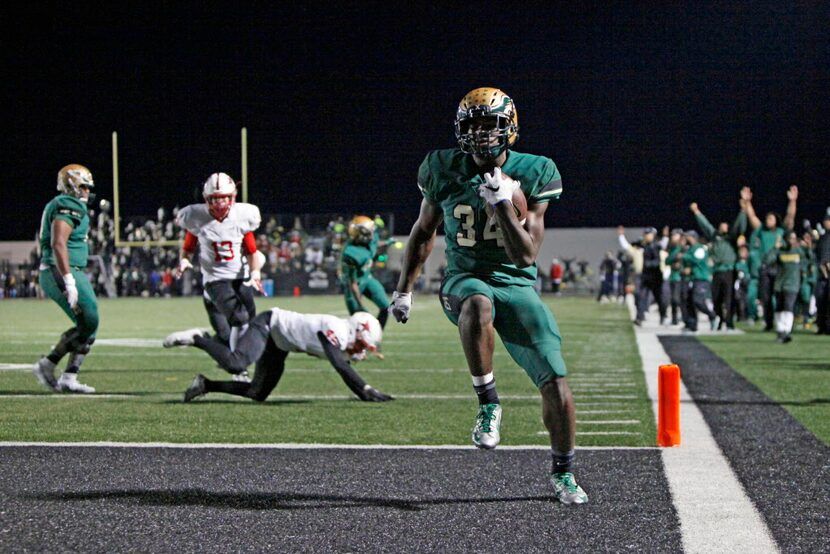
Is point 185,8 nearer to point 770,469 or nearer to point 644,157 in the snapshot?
point 644,157

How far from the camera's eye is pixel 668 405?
5.99m

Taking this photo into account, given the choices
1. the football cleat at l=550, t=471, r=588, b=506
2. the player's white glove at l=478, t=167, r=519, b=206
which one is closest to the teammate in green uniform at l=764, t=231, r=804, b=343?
the football cleat at l=550, t=471, r=588, b=506

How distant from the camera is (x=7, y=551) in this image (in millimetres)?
3787

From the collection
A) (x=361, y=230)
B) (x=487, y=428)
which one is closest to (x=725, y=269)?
(x=361, y=230)

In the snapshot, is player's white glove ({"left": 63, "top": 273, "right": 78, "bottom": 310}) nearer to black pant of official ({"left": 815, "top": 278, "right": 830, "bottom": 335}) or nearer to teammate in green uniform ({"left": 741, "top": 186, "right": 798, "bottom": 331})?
teammate in green uniform ({"left": 741, "top": 186, "right": 798, "bottom": 331})

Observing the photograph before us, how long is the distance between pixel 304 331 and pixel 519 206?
3658 millimetres

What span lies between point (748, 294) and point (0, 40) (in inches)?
961

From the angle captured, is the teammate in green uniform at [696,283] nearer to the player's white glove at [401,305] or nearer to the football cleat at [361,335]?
the football cleat at [361,335]

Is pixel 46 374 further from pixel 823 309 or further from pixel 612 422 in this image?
pixel 823 309

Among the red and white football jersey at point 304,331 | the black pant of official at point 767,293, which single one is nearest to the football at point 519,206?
the red and white football jersey at point 304,331

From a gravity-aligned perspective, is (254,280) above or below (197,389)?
above

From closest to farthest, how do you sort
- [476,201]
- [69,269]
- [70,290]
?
[476,201], [70,290], [69,269]

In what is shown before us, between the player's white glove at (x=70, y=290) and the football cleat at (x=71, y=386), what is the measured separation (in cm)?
63

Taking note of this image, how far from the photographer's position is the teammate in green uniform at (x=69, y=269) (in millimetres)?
9060
